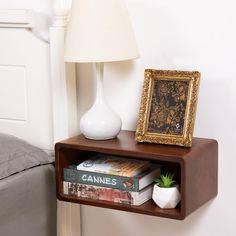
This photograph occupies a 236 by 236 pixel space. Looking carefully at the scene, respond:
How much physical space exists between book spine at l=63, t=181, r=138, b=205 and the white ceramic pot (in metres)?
0.07

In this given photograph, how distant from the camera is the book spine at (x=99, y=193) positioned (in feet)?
5.80

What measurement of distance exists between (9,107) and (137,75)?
1.61 ft

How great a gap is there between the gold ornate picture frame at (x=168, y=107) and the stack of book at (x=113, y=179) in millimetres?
100

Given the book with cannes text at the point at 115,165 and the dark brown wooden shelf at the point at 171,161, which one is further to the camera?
the book with cannes text at the point at 115,165

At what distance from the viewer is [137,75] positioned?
6.40 feet

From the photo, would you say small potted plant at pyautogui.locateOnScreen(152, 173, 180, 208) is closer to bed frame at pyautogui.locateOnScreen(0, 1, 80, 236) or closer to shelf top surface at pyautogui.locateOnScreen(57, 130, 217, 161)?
shelf top surface at pyautogui.locateOnScreen(57, 130, 217, 161)

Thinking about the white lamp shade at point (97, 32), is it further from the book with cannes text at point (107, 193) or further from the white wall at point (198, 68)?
the book with cannes text at point (107, 193)

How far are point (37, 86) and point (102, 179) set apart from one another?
453 mm

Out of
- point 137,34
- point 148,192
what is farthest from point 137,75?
point 148,192

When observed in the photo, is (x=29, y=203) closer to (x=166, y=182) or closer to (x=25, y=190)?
(x=25, y=190)

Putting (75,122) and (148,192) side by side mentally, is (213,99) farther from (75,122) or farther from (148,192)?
(75,122)

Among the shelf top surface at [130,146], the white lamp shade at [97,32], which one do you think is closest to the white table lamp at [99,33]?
the white lamp shade at [97,32]

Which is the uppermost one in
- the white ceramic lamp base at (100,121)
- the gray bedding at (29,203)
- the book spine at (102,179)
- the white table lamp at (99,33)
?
the white table lamp at (99,33)

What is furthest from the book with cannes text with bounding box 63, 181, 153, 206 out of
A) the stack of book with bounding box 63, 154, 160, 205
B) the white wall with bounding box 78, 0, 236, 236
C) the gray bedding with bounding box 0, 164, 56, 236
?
the white wall with bounding box 78, 0, 236, 236
